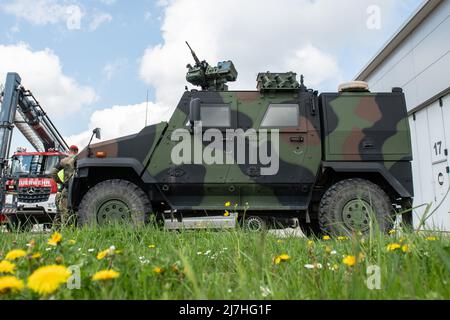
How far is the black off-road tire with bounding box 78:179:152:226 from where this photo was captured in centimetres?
459

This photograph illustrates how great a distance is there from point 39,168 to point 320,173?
7.71 m

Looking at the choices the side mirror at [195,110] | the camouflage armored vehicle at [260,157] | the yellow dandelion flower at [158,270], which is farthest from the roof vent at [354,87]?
the yellow dandelion flower at [158,270]

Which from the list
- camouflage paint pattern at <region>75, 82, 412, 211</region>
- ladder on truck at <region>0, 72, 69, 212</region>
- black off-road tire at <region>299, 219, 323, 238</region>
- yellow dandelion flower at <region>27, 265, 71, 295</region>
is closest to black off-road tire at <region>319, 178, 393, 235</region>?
camouflage paint pattern at <region>75, 82, 412, 211</region>

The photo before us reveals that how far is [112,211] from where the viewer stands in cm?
464

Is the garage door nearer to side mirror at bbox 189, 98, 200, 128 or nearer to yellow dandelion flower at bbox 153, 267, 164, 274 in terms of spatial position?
side mirror at bbox 189, 98, 200, 128

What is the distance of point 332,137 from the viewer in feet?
16.3

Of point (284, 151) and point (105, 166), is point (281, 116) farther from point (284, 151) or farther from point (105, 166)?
point (105, 166)

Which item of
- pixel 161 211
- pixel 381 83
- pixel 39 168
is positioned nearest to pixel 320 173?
pixel 161 211

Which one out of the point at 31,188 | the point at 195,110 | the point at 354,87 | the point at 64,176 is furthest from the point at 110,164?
the point at 31,188

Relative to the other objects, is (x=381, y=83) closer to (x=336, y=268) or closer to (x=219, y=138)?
(x=219, y=138)

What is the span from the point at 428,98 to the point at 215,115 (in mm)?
6670

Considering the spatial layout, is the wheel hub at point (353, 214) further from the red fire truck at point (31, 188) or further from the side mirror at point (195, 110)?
the red fire truck at point (31, 188)
